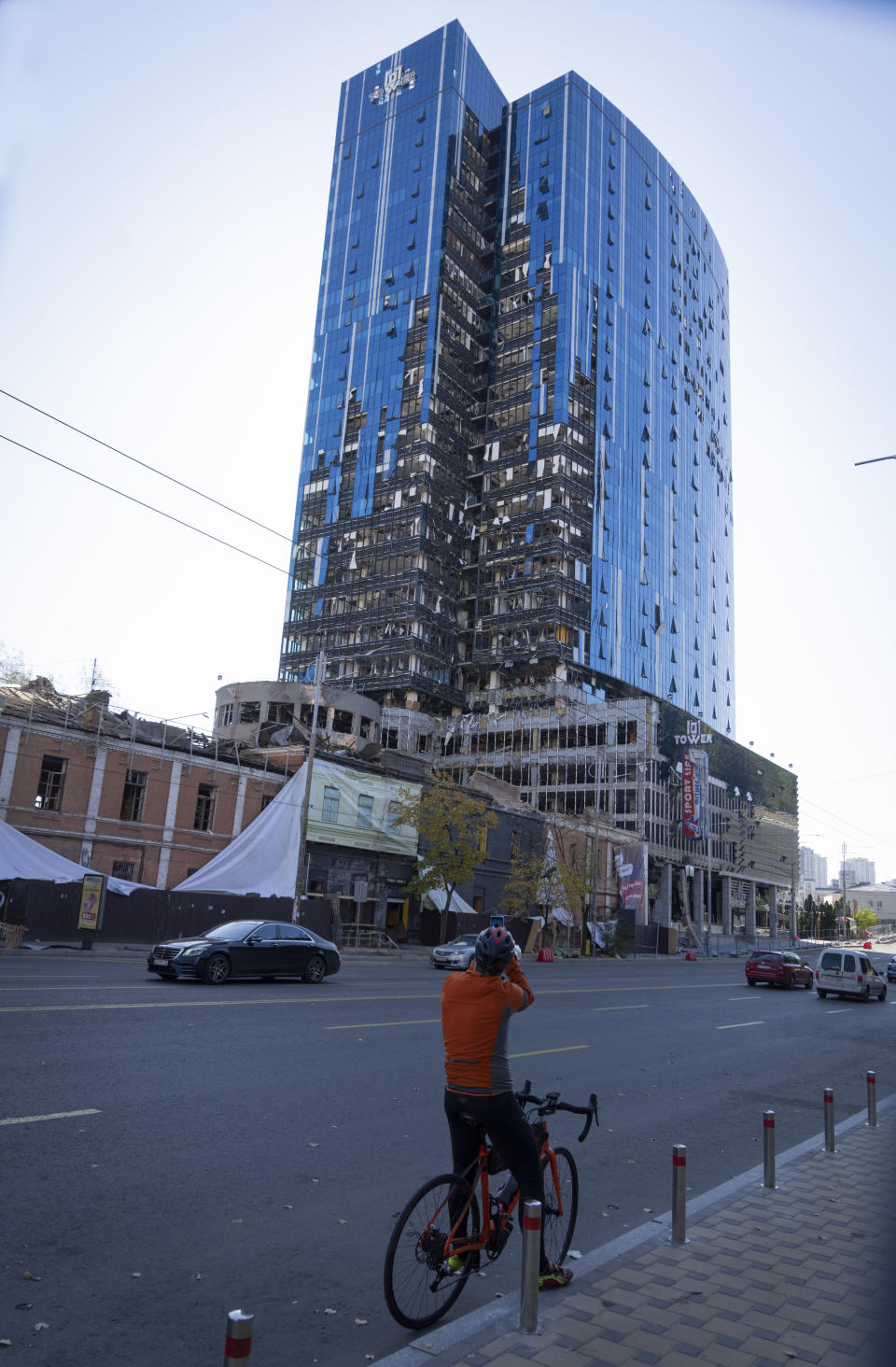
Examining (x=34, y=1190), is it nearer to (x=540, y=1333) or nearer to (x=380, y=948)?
(x=540, y=1333)

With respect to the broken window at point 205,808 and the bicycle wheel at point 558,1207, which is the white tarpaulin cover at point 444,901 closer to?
the broken window at point 205,808

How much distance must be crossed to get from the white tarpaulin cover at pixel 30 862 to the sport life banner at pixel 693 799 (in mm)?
63872

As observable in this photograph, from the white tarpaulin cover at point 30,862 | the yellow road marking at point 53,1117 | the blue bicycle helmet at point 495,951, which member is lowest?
the yellow road marking at point 53,1117

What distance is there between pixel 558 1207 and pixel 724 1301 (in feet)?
3.27

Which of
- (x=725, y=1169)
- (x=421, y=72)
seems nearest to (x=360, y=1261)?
(x=725, y=1169)

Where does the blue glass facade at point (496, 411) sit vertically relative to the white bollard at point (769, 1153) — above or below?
above

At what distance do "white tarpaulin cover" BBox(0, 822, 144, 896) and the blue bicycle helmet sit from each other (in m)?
26.1

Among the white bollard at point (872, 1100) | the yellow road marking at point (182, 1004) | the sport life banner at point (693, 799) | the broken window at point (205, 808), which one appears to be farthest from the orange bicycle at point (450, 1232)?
the sport life banner at point (693, 799)

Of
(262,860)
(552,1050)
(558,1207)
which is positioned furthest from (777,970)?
(558,1207)

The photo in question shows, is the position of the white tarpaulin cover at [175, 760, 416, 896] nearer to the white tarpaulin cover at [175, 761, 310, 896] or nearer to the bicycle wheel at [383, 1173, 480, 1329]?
the white tarpaulin cover at [175, 761, 310, 896]

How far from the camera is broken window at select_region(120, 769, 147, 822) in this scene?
34.7 meters

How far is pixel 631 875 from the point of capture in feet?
215

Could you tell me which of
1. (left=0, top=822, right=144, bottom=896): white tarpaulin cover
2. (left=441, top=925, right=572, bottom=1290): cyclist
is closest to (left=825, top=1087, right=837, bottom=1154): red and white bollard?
(left=441, top=925, right=572, bottom=1290): cyclist

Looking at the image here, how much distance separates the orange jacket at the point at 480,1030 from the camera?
15.6 ft
